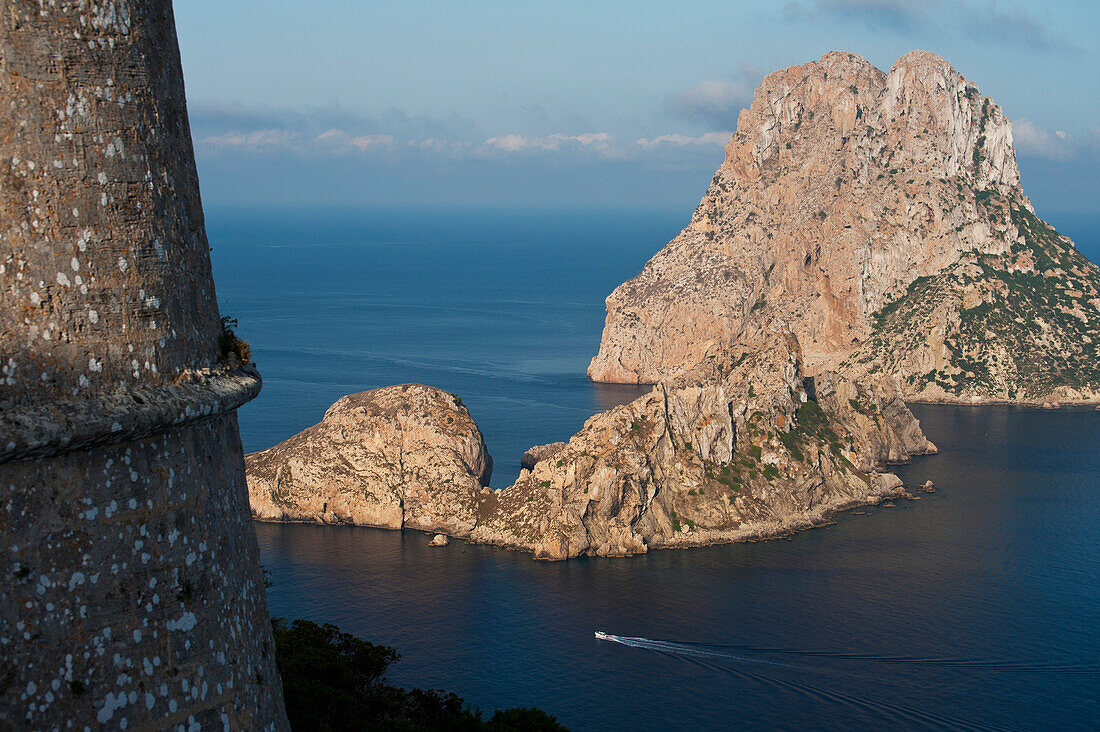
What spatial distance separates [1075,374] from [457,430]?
8839 cm

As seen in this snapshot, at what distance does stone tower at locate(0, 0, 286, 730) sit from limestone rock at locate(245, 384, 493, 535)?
7233 cm

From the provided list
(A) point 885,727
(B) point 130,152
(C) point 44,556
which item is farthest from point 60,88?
(A) point 885,727

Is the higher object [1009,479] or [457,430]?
[457,430]

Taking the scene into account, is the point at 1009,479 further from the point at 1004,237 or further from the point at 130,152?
the point at 130,152

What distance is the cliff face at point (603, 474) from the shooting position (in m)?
75.8

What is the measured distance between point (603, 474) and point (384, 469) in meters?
18.1

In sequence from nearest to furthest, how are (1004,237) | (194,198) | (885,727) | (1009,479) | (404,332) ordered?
(194,198) → (885,727) → (1009,479) → (1004,237) → (404,332)

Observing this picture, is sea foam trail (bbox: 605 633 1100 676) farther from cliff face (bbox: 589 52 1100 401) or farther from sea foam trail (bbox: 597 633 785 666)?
cliff face (bbox: 589 52 1100 401)

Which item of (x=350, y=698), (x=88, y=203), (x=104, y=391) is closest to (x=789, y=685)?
(x=350, y=698)

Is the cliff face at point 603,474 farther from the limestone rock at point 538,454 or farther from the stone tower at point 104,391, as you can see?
the stone tower at point 104,391

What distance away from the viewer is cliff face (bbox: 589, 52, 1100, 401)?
141375 mm

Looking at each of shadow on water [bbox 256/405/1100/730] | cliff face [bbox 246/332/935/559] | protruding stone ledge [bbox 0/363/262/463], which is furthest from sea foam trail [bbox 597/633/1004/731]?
protruding stone ledge [bbox 0/363/262/463]

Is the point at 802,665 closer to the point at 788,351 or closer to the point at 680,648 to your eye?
the point at 680,648

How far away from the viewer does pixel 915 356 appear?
450 ft
